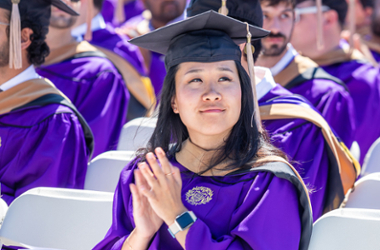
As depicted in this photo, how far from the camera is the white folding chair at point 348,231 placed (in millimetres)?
1711

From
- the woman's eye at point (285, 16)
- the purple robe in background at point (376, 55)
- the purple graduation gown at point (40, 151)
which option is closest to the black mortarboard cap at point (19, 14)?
the purple graduation gown at point (40, 151)

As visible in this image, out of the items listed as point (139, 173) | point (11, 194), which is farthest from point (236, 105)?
point (11, 194)

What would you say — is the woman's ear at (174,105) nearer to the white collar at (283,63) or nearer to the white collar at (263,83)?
the white collar at (263,83)

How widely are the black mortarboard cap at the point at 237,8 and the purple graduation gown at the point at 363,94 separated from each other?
1.59m

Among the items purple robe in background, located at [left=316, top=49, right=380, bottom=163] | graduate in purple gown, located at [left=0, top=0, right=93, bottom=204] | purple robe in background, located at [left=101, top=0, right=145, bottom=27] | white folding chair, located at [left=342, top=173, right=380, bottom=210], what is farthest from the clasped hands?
purple robe in background, located at [left=101, top=0, right=145, bottom=27]

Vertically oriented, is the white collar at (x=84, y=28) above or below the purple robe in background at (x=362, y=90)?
above

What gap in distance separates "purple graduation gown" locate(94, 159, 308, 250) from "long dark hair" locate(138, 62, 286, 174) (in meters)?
0.08

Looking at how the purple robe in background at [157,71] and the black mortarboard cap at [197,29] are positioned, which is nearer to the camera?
the black mortarboard cap at [197,29]

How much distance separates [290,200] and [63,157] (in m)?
1.39

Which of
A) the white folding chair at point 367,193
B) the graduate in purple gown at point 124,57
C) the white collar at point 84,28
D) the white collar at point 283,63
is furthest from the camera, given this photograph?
the white collar at point 84,28

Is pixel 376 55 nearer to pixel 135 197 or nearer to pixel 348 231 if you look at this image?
pixel 348 231

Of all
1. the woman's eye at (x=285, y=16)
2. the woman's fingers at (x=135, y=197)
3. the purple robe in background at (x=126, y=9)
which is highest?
the woman's eye at (x=285, y=16)

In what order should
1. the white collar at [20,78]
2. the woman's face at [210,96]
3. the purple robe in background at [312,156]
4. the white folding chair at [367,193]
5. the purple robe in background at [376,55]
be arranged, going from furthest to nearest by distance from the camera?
the purple robe in background at [376,55]
the white collar at [20,78]
the purple robe in background at [312,156]
the white folding chair at [367,193]
the woman's face at [210,96]

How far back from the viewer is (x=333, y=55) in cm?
435
